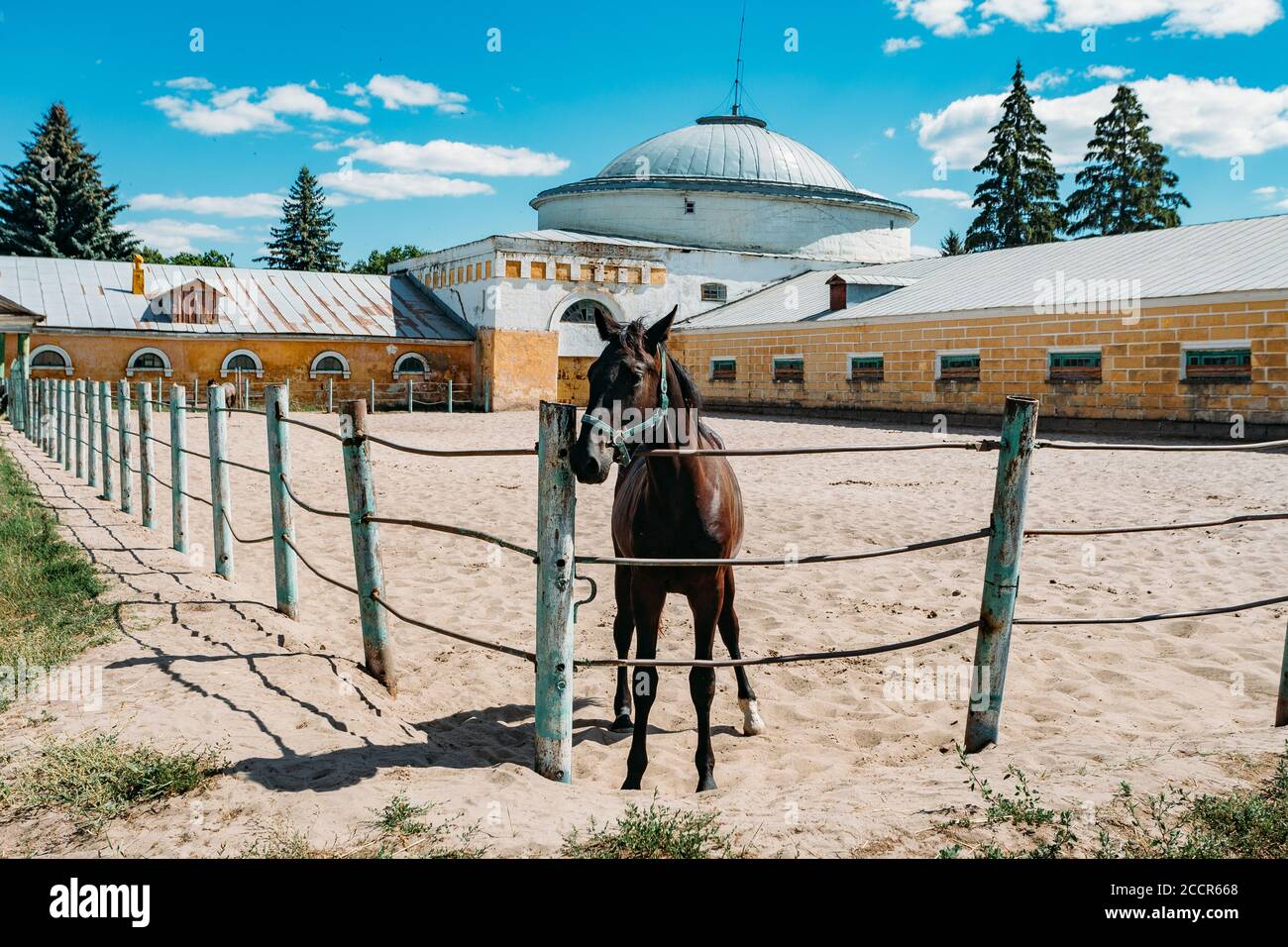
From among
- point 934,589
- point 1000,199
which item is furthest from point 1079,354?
point 1000,199

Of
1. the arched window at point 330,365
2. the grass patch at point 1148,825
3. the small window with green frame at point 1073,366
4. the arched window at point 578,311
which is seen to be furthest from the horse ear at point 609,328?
the arched window at point 578,311

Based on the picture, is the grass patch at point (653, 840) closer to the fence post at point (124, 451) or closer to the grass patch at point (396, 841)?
the grass patch at point (396, 841)

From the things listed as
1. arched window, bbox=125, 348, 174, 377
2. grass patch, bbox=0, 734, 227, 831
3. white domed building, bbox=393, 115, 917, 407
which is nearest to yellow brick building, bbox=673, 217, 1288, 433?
white domed building, bbox=393, 115, 917, 407

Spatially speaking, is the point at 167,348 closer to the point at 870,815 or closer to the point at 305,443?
the point at 305,443

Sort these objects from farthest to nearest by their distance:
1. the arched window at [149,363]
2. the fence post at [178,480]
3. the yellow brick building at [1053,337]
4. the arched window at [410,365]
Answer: the arched window at [410,365] < the arched window at [149,363] < the yellow brick building at [1053,337] < the fence post at [178,480]

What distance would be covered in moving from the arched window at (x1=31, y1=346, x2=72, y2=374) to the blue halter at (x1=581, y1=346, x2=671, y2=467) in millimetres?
26848

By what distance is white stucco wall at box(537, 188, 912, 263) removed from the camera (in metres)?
35.4

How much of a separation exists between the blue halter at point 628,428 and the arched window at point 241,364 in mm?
26474

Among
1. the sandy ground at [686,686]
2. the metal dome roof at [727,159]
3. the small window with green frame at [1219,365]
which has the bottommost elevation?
the sandy ground at [686,686]

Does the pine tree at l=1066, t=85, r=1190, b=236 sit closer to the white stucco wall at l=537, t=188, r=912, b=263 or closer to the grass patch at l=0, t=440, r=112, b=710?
the white stucco wall at l=537, t=188, r=912, b=263

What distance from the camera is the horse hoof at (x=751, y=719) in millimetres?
4973

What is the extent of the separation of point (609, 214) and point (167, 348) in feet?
54.8

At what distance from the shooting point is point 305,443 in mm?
18109

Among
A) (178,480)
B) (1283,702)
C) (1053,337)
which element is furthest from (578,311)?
(1283,702)
